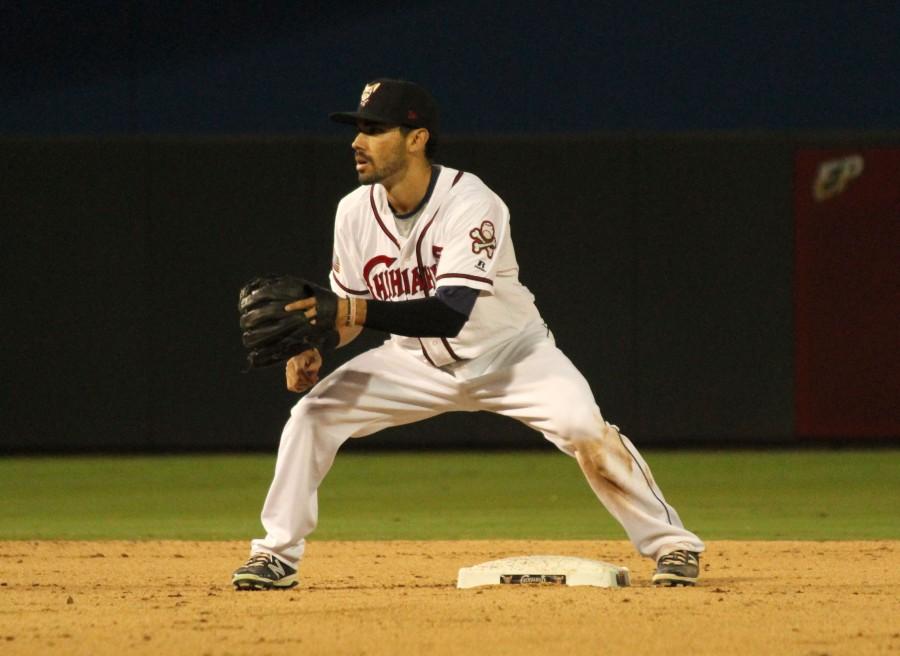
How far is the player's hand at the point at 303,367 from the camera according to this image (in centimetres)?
513

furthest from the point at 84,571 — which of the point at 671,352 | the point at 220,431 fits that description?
the point at 671,352

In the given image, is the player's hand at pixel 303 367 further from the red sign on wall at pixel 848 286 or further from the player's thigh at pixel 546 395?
the red sign on wall at pixel 848 286

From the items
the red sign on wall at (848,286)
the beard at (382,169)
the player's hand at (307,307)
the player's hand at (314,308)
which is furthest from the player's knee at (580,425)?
the red sign on wall at (848,286)

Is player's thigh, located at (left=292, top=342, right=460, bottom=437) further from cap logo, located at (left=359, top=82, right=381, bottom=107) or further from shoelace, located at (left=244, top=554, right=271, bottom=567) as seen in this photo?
cap logo, located at (left=359, top=82, right=381, bottom=107)

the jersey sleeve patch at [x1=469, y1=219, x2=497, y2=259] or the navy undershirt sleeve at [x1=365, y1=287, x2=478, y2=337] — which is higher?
the jersey sleeve patch at [x1=469, y1=219, x2=497, y2=259]

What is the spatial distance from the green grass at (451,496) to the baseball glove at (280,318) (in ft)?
8.35

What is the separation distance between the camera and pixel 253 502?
865 centimetres

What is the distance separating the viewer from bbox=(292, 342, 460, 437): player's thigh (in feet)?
17.3

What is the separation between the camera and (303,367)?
5.17m

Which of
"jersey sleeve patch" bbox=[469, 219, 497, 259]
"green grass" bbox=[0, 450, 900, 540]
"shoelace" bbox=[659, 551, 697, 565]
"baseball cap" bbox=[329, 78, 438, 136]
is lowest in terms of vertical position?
"green grass" bbox=[0, 450, 900, 540]

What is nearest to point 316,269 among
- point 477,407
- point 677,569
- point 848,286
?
point 848,286

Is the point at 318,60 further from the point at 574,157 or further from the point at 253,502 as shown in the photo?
the point at 253,502

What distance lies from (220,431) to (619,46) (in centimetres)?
534

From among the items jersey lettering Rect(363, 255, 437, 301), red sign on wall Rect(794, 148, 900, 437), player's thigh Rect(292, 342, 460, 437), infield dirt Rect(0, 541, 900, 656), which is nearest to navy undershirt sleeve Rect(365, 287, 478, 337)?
jersey lettering Rect(363, 255, 437, 301)
